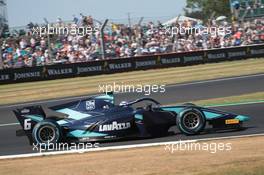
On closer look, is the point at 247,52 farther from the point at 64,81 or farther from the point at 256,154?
the point at 256,154

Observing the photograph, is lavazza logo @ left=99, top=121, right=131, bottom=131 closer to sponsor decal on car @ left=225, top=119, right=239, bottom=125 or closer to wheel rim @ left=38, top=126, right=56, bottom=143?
wheel rim @ left=38, top=126, right=56, bottom=143

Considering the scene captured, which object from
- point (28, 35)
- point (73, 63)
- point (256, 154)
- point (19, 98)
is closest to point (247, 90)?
point (19, 98)

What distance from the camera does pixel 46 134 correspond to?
32.2 feet

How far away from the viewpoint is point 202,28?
29703 millimetres

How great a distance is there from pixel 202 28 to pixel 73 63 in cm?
776

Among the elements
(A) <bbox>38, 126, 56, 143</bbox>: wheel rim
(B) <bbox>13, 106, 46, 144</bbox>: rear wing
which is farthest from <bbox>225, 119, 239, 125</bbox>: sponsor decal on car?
(B) <bbox>13, 106, 46, 144</bbox>: rear wing

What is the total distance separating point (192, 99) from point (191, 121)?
19.8 ft

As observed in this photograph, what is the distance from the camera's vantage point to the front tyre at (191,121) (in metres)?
9.61

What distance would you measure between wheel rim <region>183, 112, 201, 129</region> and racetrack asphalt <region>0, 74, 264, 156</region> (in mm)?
211
